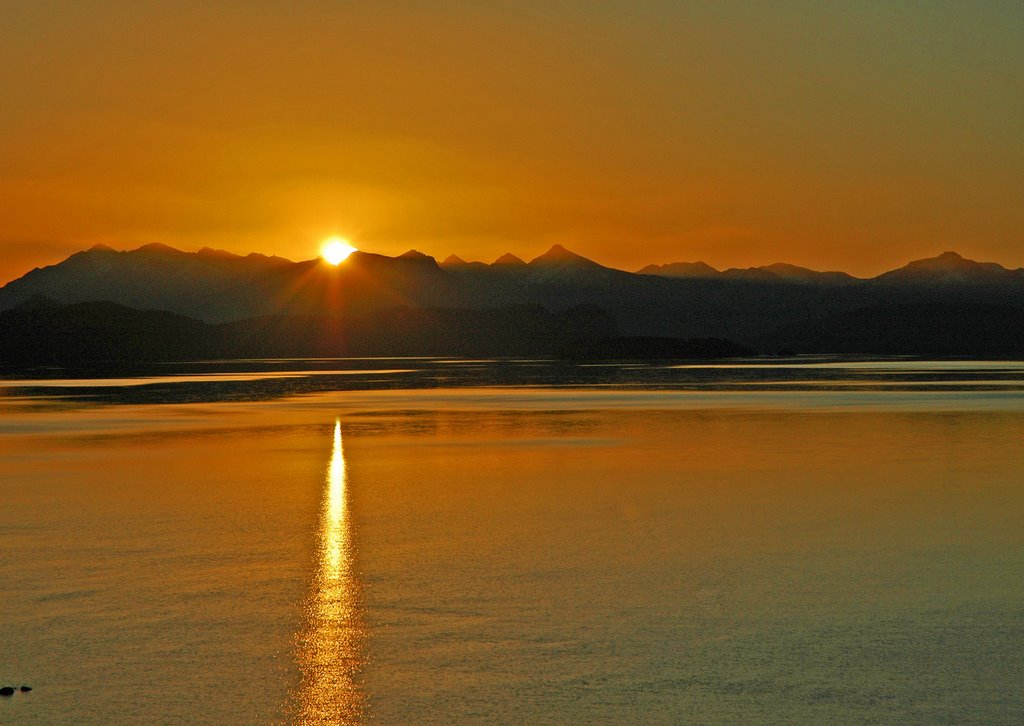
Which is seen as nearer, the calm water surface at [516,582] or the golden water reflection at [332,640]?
the golden water reflection at [332,640]

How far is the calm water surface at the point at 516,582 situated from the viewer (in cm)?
926

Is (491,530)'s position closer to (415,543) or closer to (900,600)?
(415,543)

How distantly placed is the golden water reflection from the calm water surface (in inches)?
1.4

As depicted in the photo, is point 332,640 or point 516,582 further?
point 516,582

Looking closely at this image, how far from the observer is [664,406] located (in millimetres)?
47375

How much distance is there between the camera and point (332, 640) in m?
10.8

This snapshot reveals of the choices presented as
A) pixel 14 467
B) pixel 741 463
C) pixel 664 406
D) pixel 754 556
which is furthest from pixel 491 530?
pixel 664 406

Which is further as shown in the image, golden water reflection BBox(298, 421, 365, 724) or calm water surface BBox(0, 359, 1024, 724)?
calm water surface BBox(0, 359, 1024, 724)

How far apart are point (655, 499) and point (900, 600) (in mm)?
7843

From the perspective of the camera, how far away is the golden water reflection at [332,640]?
8977 mm

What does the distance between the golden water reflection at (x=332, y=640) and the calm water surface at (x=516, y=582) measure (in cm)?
3

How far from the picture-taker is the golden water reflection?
29.5ft

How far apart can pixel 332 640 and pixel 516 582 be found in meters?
3.04

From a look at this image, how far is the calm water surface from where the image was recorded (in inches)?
364
